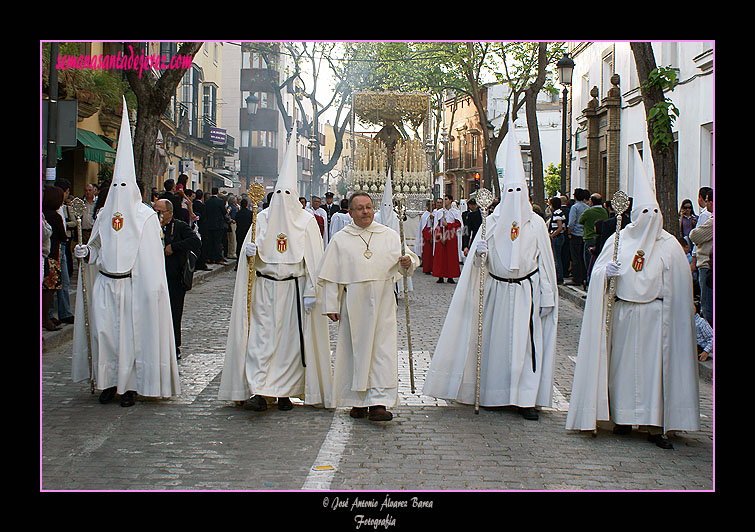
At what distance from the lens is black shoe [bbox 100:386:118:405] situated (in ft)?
24.9

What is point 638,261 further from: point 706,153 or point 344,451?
point 706,153

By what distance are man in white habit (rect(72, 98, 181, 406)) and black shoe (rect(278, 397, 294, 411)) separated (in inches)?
38.0

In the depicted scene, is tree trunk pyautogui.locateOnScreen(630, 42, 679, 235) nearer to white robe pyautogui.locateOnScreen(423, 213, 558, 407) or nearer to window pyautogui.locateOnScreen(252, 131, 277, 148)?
white robe pyautogui.locateOnScreen(423, 213, 558, 407)

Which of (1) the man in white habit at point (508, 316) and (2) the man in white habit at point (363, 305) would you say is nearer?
(2) the man in white habit at point (363, 305)

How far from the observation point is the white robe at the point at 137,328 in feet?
24.7

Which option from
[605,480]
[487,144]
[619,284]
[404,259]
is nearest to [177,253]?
[404,259]

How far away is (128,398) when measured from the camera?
7.52 meters

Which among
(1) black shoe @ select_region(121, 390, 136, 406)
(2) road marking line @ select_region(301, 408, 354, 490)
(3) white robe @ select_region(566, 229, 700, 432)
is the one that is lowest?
(2) road marking line @ select_region(301, 408, 354, 490)

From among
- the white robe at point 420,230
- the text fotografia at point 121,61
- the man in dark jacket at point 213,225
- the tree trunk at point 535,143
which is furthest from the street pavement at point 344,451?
the tree trunk at point 535,143

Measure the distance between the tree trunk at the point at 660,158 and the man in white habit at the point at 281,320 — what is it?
5474 mm

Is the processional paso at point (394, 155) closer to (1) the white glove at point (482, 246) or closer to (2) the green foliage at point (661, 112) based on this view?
(2) the green foliage at point (661, 112)

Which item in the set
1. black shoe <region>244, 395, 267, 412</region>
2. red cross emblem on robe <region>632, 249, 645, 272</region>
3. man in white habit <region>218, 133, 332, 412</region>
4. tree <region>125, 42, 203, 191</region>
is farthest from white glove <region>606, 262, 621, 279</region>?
tree <region>125, 42, 203, 191</region>

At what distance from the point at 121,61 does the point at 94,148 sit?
5099mm
